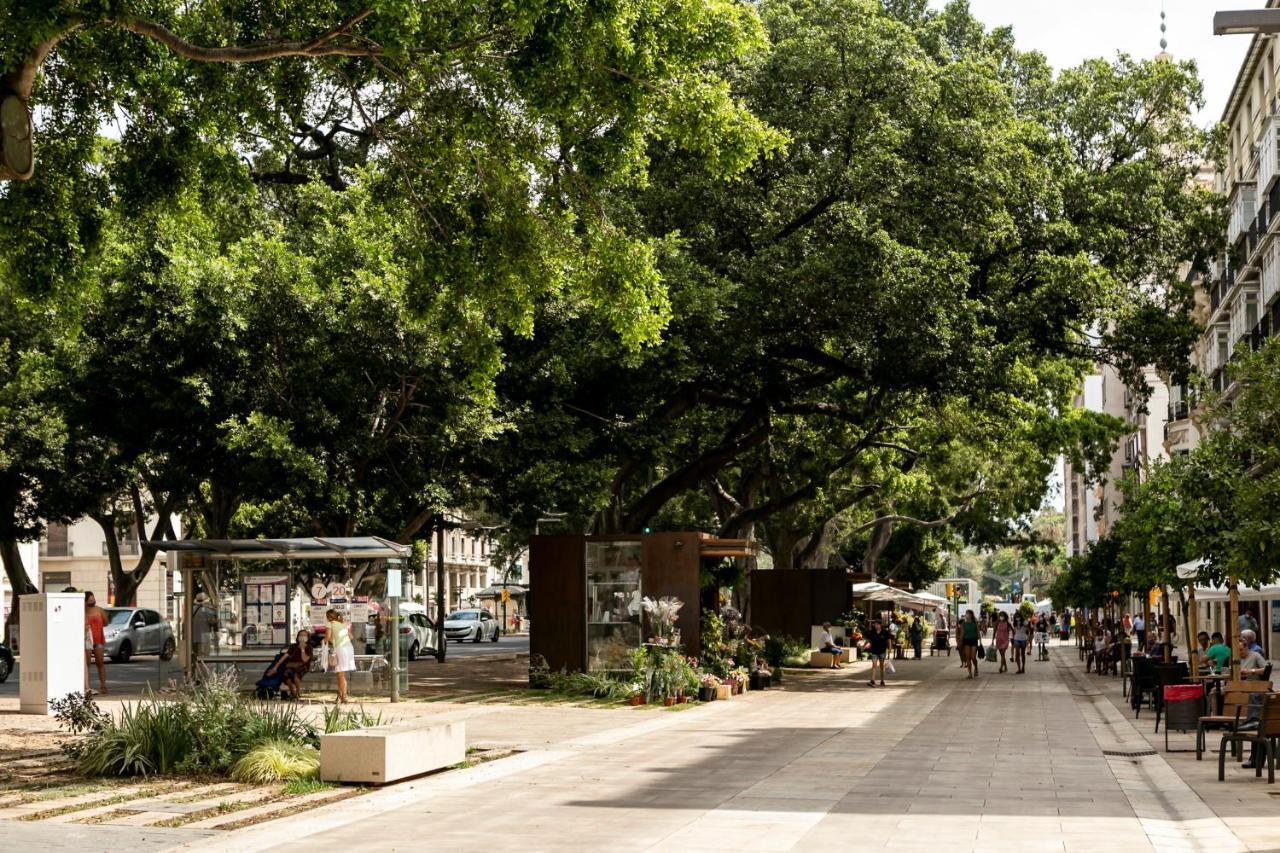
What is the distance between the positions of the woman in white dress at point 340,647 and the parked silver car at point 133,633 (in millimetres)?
18656

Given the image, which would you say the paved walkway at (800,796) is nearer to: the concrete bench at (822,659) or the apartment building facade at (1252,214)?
the concrete bench at (822,659)

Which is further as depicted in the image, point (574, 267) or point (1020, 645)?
point (1020, 645)

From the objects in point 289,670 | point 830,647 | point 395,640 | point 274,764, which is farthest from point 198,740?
point 830,647

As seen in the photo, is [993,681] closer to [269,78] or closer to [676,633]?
[676,633]

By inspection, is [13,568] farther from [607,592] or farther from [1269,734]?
[1269,734]

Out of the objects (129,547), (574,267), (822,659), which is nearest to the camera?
(574,267)

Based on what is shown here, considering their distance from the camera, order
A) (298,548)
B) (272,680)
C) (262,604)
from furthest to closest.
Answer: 1. (262,604)
2. (298,548)
3. (272,680)

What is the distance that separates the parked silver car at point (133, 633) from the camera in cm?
4219

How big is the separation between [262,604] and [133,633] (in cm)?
1887

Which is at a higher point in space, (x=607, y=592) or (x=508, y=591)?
(x=607, y=592)

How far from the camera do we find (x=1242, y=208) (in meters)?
53.4

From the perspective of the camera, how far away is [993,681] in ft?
120

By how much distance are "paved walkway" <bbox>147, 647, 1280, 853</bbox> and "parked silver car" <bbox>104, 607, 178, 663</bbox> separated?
2446cm

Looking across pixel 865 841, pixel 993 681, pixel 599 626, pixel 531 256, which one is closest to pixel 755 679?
pixel 599 626
